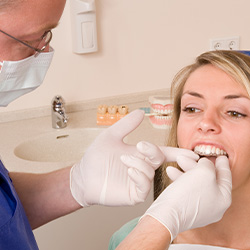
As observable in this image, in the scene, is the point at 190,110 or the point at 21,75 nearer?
the point at 21,75

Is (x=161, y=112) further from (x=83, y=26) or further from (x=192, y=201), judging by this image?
(x=192, y=201)

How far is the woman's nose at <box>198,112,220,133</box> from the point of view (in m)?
1.55

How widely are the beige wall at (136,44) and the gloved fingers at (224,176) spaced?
1.42 meters

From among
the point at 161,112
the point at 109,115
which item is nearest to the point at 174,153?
the point at 161,112

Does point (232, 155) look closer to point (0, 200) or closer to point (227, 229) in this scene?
point (227, 229)

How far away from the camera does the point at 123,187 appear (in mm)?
1470

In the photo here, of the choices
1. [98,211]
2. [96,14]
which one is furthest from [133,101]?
[98,211]

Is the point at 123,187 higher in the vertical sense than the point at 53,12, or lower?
lower

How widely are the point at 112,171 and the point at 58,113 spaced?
1.12 m

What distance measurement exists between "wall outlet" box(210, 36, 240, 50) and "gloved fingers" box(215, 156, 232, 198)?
169 centimetres

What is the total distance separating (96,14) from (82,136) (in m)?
0.68

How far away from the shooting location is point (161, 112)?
249cm

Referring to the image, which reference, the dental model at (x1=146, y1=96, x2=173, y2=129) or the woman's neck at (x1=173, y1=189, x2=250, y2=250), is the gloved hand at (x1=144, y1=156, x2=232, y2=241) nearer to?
the woman's neck at (x1=173, y1=189, x2=250, y2=250)

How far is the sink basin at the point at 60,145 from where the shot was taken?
2484mm
